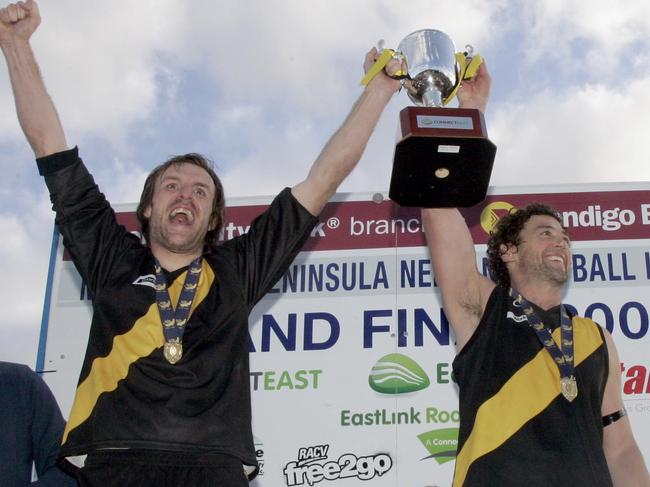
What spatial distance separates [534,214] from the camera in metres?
3.23

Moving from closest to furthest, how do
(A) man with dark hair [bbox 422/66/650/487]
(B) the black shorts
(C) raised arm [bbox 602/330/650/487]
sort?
(B) the black shorts < (A) man with dark hair [bbox 422/66/650/487] < (C) raised arm [bbox 602/330/650/487]

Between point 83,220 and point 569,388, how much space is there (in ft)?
5.02

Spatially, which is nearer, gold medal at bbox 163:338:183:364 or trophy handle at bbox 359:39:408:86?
gold medal at bbox 163:338:183:364

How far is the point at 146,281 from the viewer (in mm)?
2312

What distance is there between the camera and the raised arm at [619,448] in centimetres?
266

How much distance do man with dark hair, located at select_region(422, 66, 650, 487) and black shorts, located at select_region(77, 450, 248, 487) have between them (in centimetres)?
80

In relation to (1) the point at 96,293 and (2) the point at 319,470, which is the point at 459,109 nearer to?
(1) the point at 96,293

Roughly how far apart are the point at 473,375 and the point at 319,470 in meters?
1.20

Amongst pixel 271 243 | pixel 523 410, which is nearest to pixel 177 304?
pixel 271 243

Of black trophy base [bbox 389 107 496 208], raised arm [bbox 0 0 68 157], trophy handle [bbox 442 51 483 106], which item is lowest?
black trophy base [bbox 389 107 496 208]

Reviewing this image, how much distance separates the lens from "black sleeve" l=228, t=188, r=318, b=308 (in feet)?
8.00

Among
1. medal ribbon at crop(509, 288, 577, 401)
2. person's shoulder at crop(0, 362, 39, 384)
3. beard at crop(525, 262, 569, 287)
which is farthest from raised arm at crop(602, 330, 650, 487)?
person's shoulder at crop(0, 362, 39, 384)

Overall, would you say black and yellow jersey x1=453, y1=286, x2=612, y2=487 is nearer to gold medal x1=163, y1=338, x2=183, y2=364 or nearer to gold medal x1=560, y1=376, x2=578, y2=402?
gold medal x1=560, y1=376, x2=578, y2=402

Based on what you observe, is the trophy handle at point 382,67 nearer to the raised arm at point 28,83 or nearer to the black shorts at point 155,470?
the raised arm at point 28,83
